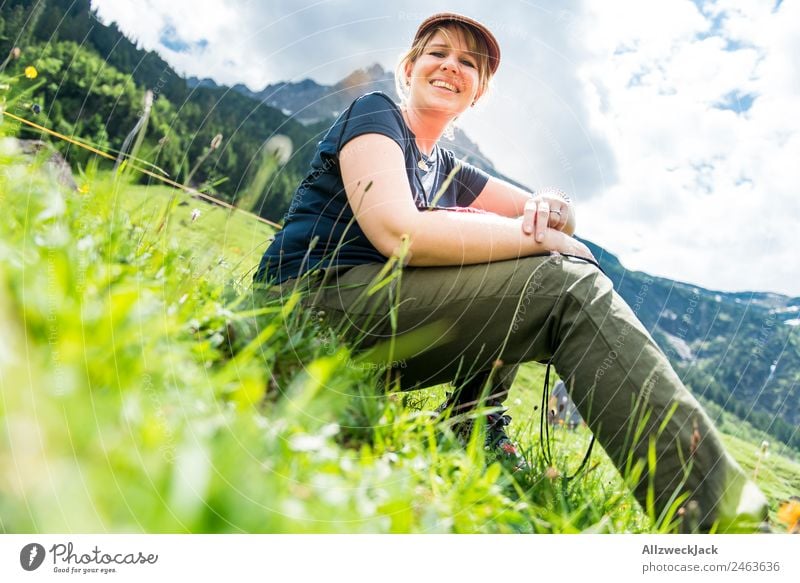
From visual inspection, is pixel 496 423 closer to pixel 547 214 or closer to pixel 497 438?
pixel 497 438

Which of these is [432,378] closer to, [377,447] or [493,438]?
[493,438]

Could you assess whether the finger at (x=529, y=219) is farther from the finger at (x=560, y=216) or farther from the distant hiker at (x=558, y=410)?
the distant hiker at (x=558, y=410)

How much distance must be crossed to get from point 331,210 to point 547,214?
2.63 ft

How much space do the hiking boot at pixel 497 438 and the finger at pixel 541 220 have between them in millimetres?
686

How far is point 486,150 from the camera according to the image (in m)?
2.22

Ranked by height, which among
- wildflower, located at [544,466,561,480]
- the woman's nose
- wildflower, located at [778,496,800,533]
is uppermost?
the woman's nose

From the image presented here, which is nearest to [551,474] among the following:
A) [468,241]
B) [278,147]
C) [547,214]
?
[468,241]

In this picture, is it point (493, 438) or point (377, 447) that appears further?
point (493, 438)

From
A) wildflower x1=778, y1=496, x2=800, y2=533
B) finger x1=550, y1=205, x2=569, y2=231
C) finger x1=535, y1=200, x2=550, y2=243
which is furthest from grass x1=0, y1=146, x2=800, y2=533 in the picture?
finger x1=550, y1=205, x2=569, y2=231

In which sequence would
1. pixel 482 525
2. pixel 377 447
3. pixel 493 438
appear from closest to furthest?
pixel 482 525 → pixel 377 447 → pixel 493 438

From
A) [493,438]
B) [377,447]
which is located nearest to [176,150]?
[377,447]

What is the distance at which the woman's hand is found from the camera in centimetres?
211

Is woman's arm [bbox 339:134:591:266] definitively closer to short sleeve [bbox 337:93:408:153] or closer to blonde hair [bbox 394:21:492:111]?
short sleeve [bbox 337:93:408:153]
